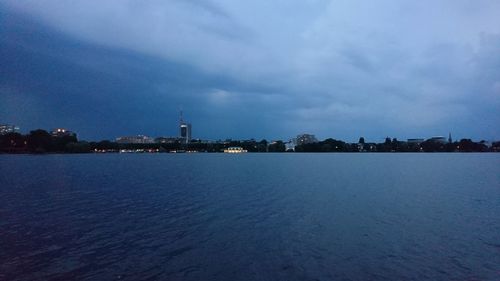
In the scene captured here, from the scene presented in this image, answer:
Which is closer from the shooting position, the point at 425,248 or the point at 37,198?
the point at 425,248

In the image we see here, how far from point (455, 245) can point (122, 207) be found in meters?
27.7

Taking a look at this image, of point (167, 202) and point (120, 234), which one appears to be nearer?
point (120, 234)

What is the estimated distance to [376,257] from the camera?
20.9m

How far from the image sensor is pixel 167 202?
40125 mm

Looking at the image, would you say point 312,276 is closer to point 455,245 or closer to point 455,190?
point 455,245

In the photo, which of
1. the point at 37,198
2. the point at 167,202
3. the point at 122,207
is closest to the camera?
the point at 122,207

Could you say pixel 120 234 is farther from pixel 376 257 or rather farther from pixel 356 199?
pixel 356 199

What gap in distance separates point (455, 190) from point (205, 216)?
3854 centimetres

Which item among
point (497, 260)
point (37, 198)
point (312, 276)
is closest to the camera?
point (312, 276)

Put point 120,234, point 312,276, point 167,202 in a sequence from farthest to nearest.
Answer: point 167,202
point 120,234
point 312,276

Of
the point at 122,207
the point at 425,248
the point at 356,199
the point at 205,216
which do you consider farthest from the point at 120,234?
the point at 356,199

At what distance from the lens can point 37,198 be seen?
140 ft

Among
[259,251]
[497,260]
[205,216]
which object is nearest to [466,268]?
[497,260]

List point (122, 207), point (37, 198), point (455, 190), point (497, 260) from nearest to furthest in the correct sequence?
point (497, 260) → point (122, 207) → point (37, 198) → point (455, 190)
